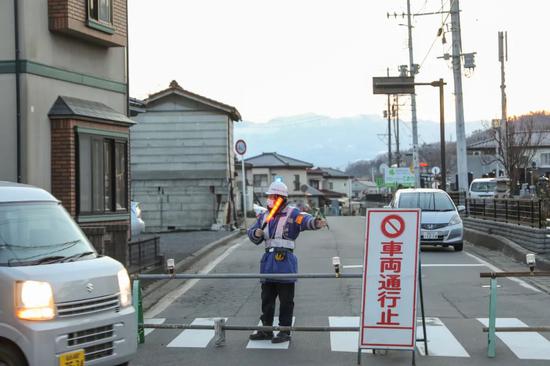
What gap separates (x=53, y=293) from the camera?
5609 mm

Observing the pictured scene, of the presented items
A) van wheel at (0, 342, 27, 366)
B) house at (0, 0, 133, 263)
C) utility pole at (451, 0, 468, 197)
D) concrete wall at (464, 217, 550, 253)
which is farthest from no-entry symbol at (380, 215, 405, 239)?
utility pole at (451, 0, 468, 197)

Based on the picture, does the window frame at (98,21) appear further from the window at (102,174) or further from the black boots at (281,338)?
the black boots at (281,338)

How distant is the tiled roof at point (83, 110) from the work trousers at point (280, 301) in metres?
6.20

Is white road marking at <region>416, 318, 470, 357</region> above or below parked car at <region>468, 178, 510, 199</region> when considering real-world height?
below

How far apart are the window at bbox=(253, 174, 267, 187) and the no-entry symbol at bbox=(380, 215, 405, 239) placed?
229ft

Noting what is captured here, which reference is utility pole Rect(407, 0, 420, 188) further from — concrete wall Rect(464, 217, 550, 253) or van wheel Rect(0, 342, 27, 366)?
van wheel Rect(0, 342, 27, 366)

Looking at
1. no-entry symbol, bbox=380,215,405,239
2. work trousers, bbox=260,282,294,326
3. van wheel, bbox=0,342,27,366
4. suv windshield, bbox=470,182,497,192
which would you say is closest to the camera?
van wheel, bbox=0,342,27,366

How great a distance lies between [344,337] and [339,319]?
116cm

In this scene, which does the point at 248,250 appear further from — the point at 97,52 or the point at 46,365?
the point at 46,365

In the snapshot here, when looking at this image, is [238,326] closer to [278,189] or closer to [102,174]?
[278,189]

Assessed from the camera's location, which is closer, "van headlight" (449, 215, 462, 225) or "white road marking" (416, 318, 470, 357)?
"white road marking" (416, 318, 470, 357)

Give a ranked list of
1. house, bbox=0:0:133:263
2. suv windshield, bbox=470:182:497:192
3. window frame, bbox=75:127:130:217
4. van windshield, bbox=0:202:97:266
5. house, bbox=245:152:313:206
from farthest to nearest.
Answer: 1. house, bbox=245:152:313:206
2. suv windshield, bbox=470:182:497:192
3. window frame, bbox=75:127:130:217
4. house, bbox=0:0:133:263
5. van windshield, bbox=0:202:97:266

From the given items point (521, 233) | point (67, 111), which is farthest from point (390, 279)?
point (521, 233)

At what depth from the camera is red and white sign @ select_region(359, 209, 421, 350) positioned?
7.12 metres
